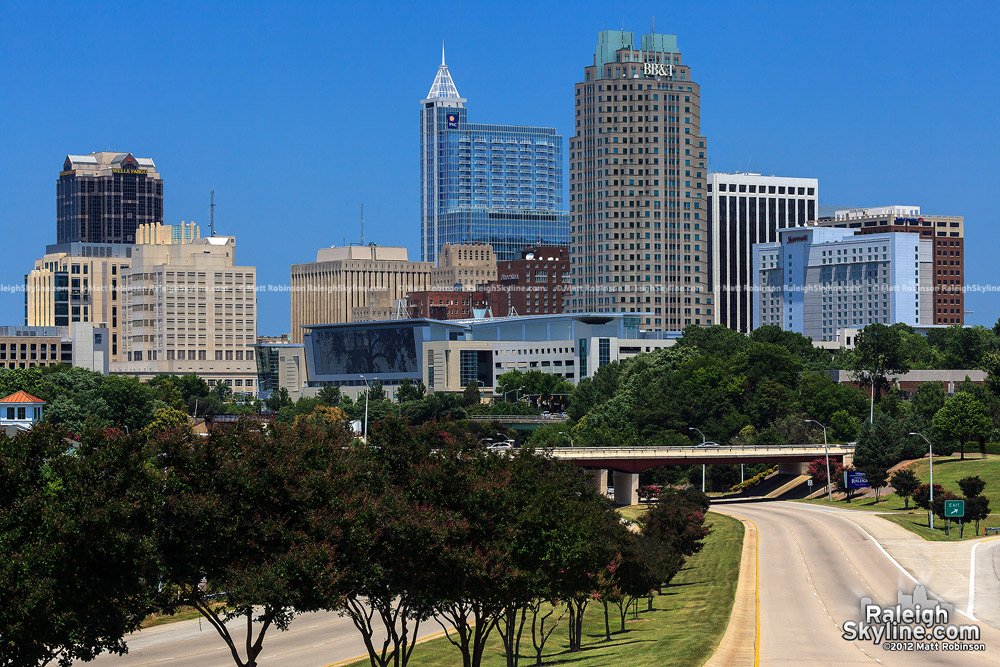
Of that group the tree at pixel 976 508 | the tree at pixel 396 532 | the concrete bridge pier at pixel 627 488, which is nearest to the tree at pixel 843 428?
the concrete bridge pier at pixel 627 488

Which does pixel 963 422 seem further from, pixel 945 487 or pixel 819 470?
pixel 945 487

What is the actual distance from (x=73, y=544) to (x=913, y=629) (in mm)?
38593

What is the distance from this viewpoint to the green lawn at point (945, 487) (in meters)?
110

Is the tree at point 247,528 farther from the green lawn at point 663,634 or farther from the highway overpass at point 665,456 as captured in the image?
the highway overpass at point 665,456

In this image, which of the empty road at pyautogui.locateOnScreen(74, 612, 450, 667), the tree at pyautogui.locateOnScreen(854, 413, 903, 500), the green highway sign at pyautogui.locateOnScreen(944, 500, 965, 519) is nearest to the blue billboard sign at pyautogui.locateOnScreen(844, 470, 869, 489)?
the tree at pyautogui.locateOnScreen(854, 413, 903, 500)

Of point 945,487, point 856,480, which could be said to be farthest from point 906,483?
point 856,480

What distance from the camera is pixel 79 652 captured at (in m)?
37.4

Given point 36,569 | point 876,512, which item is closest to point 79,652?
point 36,569

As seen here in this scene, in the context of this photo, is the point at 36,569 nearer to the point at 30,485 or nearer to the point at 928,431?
the point at 30,485

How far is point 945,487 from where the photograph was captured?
136 metres

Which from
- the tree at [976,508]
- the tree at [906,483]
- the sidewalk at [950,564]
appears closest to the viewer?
the sidewalk at [950,564]

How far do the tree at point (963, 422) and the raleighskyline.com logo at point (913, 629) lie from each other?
8988 centimetres

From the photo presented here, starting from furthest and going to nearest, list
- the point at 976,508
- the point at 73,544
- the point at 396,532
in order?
the point at 976,508 → the point at 396,532 → the point at 73,544

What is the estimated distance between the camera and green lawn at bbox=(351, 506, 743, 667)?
195 ft
